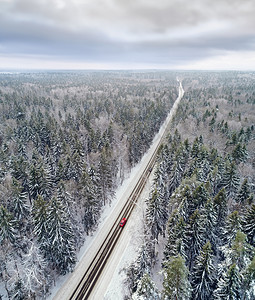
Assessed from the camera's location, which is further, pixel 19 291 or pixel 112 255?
pixel 112 255

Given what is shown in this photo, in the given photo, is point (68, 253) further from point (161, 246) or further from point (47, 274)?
point (161, 246)

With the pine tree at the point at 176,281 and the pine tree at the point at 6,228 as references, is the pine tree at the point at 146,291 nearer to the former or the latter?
the pine tree at the point at 176,281

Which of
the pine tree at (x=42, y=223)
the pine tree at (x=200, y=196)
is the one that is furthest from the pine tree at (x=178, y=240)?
the pine tree at (x=42, y=223)

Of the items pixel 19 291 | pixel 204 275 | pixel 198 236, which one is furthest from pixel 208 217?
pixel 19 291

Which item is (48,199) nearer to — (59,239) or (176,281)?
(59,239)

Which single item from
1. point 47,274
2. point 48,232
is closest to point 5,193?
point 48,232

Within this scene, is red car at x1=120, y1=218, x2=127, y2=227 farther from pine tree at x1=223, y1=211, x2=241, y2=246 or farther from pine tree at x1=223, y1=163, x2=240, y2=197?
pine tree at x1=223, y1=163, x2=240, y2=197
